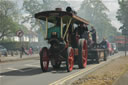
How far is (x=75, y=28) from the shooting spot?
14141mm

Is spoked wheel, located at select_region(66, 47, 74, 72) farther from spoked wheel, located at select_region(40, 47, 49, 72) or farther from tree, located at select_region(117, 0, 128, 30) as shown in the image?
tree, located at select_region(117, 0, 128, 30)

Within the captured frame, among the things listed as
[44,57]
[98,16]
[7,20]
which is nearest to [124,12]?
[98,16]

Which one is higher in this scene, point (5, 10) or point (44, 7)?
point (44, 7)

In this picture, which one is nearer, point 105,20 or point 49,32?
point 49,32

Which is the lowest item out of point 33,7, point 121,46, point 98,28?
point 121,46

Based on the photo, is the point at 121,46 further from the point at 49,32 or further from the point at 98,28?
the point at 49,32

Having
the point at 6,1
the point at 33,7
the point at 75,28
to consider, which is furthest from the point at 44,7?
the point at 75,28

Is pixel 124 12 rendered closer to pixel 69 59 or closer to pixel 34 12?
pixel 34 12

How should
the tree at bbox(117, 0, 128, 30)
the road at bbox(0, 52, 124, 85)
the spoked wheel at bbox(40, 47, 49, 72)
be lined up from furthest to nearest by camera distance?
the tree at bbox(117, 0, 128, 30)
the spoked wheel at bbox(40, 47, 49, 72)
the road at bbox(0, 52, 124, 85)

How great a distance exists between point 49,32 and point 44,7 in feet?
249

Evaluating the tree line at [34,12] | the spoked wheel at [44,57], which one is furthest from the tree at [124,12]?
the spoked wheel at [44,57]

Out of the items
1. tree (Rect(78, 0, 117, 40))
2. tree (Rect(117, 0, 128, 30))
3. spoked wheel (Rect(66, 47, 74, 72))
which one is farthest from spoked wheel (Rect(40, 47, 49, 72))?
tree (Rect(78, 0, 117, 40))

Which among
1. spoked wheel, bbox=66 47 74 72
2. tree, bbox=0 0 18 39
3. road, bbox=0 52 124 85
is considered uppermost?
tree, bbox=0 0 18 39

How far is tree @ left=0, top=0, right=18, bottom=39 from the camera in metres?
53.5
